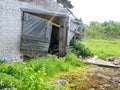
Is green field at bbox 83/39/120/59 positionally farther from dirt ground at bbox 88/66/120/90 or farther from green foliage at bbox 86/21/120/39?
green foliage at bbox 86/21/120/39

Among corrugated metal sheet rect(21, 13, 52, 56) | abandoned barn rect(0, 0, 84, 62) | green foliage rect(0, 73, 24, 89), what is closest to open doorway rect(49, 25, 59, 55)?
abandoned barn rect(0, 0, 84, 62)

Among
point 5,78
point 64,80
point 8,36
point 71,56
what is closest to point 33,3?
point 8,36

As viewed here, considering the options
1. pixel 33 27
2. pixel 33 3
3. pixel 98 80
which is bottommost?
pixel 98 80

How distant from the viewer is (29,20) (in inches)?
519

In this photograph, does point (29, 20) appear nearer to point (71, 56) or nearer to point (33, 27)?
point (33, 27)

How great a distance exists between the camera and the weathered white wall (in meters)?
11.8

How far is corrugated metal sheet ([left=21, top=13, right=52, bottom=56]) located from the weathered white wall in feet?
1.04

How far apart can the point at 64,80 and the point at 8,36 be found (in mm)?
3006

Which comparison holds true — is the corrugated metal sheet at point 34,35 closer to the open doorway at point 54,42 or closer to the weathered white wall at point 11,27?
the weathered white wall at point 11,27

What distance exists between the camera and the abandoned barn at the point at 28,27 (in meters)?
12.0

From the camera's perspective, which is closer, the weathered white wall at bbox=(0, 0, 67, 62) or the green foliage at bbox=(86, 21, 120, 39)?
the weathered white wall at bbox=(0, 0, 67, 62)

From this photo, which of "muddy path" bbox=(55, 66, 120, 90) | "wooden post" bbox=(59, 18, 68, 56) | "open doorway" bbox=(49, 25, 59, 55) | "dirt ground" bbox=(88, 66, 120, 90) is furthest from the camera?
"open doorway" bbox=(49, 25, 59, 55)

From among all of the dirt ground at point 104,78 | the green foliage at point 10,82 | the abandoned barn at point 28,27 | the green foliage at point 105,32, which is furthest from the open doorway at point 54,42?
the green foliage at point 105,32

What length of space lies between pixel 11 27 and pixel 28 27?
111 centimetres
